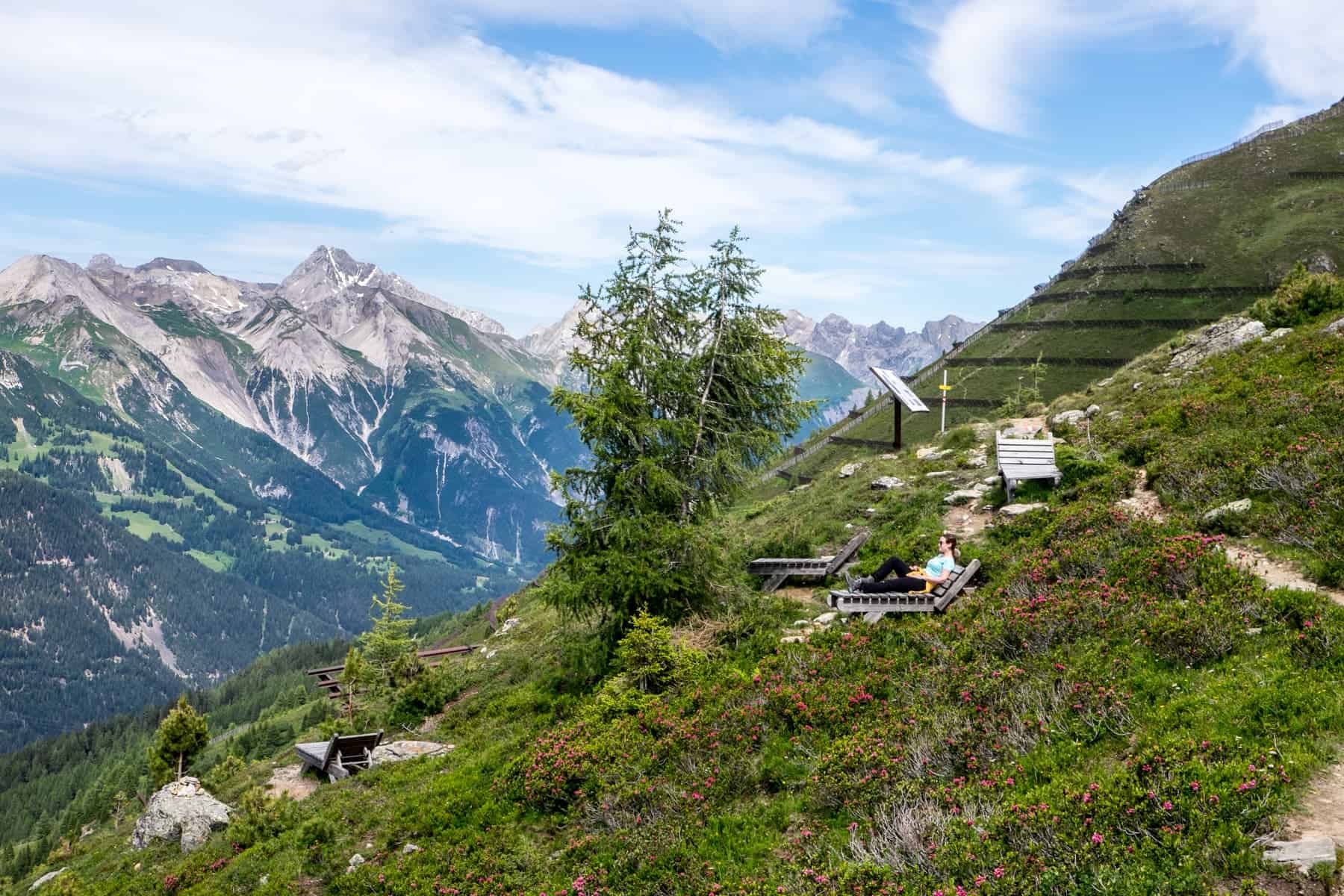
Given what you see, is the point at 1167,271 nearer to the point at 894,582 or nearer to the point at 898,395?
the point at 898,395

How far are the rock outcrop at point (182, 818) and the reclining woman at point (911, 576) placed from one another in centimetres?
1749

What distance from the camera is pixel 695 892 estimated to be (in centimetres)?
919

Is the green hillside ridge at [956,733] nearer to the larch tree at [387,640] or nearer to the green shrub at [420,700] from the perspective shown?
the green shrub at [420,700]

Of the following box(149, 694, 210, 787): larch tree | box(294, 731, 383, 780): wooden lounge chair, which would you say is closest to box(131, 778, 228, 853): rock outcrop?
box(294, 731, 383, 780): wooden lounge chair

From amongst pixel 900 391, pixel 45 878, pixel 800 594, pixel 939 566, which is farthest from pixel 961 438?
pixel 45 878

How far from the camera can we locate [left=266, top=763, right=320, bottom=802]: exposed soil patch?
20219 millimetres

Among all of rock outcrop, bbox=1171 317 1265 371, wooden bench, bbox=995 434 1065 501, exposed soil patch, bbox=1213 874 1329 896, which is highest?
rock outcrop, bbox=1171 317 1265 371

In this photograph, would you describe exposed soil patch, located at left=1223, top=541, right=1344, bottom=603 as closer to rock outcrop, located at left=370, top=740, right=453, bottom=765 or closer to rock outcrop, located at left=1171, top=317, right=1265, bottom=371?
rock outcrop, located at left=370, top=740, right=453, bottom=765

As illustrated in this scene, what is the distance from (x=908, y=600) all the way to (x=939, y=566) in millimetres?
1450

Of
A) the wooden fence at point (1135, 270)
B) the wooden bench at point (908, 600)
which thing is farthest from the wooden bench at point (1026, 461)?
the wooden fence at point (1135, 270)

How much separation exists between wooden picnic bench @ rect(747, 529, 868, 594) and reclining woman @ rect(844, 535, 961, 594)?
263cm

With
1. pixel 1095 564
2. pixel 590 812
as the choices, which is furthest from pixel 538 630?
pixel 1095 564

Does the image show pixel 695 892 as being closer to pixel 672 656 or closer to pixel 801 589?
pixel 672 656

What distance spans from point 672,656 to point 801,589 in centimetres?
588
